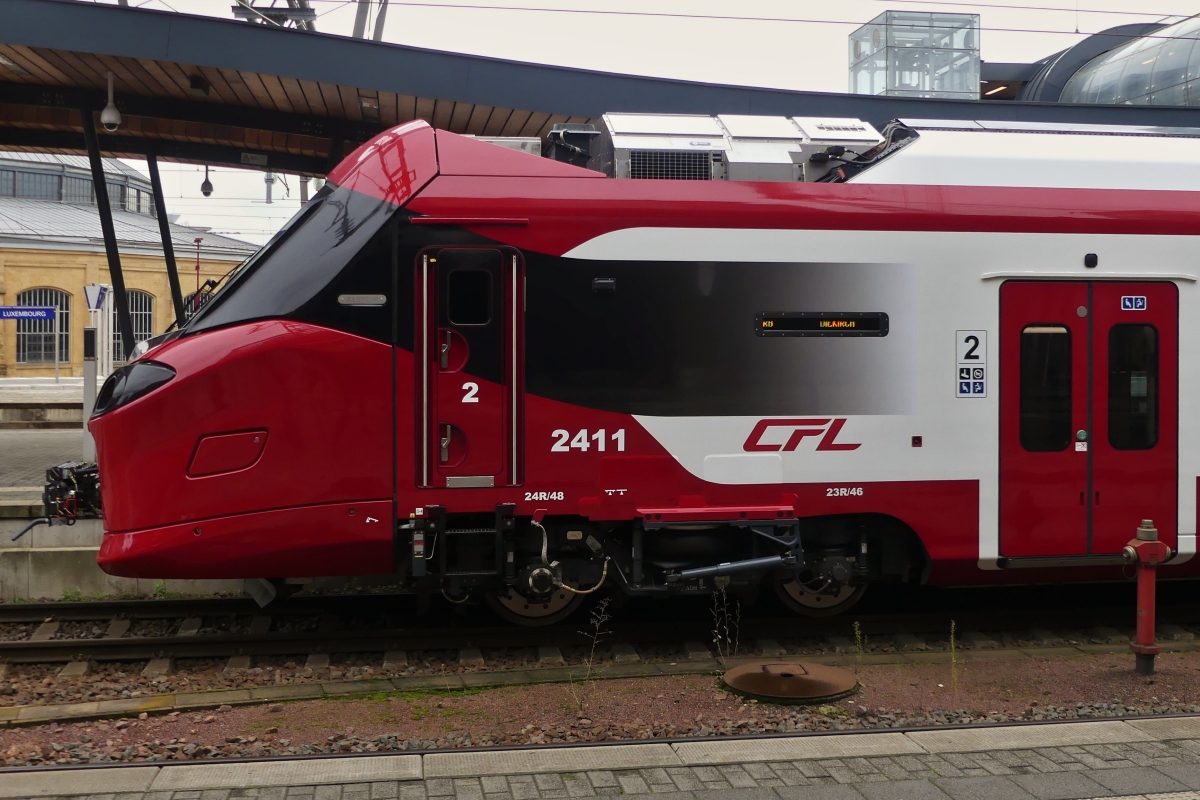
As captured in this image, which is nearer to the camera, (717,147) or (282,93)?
(717,147)

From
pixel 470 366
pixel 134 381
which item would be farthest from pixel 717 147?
pixel 134 381

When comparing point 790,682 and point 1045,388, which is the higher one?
point 1045,388

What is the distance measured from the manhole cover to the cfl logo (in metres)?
1.36

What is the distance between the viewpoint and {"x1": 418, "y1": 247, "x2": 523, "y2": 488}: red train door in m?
6.38

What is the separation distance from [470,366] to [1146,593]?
172 inches

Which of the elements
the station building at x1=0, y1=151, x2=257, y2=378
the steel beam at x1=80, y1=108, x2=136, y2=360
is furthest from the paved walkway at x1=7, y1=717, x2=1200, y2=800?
the station building at x1=0, y1=151, x2=257, y2=378

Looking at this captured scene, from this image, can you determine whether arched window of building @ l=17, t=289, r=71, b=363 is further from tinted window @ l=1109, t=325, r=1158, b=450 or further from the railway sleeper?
tinted window @ l=1109, t=325, r=1158, b=450

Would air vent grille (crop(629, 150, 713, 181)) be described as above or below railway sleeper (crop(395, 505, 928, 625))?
above

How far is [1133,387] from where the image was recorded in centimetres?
A: 706

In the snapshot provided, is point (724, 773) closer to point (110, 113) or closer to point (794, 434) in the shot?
point (794, 434)

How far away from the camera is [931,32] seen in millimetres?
19797

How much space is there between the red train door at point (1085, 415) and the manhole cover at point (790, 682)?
1.58 meters

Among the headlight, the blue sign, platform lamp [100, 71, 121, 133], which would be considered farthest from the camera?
the blue sign

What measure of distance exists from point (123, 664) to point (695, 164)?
16.8 feet
